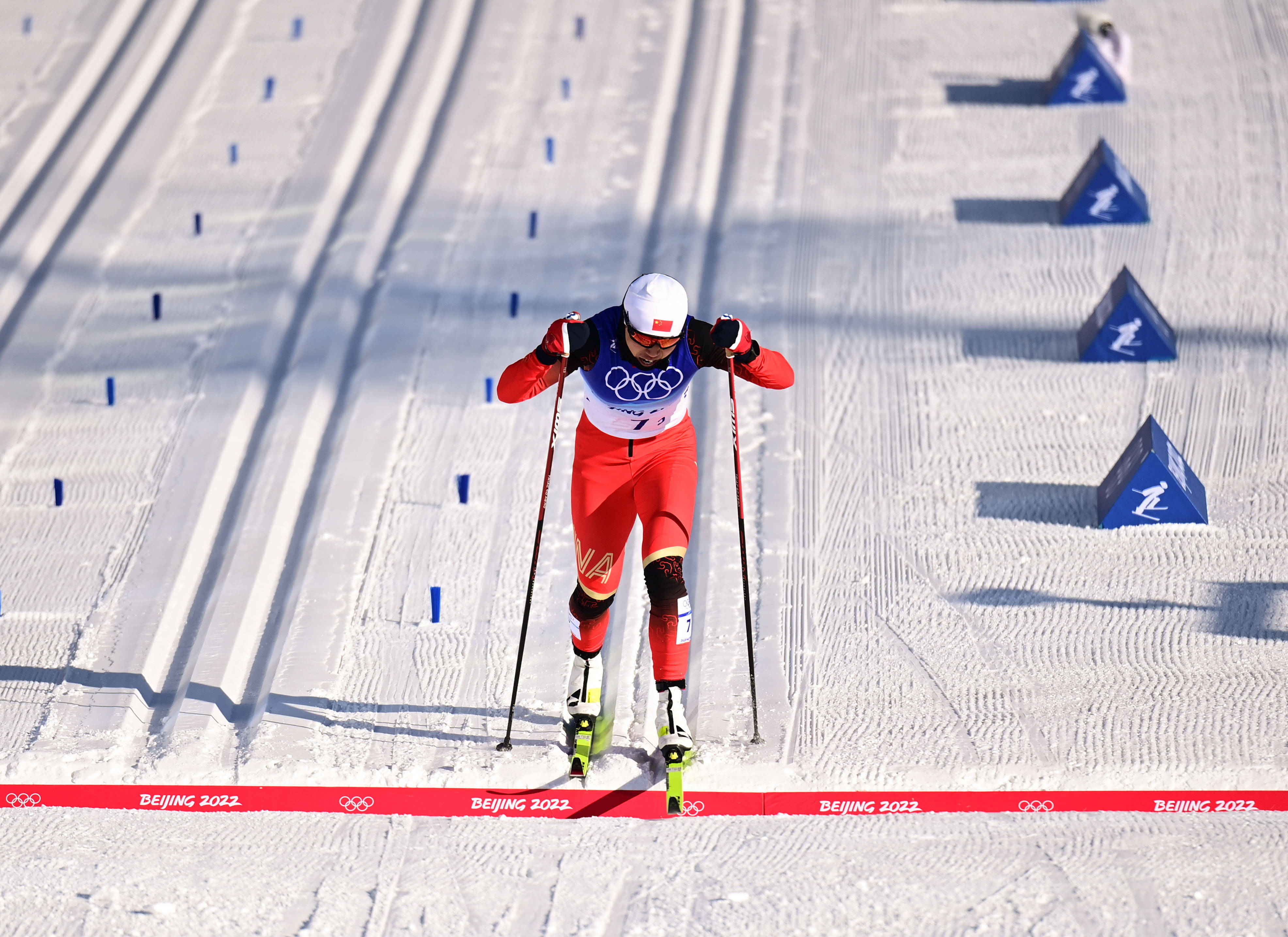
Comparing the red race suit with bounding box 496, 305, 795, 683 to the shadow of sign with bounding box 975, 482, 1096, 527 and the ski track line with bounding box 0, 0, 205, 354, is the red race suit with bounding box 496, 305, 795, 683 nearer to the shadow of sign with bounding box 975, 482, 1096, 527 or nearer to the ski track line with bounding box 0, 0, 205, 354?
the shadow of sign with bounding box 975, 482, 1096, 527

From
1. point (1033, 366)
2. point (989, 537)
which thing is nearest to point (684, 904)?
point (989, 537)

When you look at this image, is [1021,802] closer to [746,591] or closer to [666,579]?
[746,591]

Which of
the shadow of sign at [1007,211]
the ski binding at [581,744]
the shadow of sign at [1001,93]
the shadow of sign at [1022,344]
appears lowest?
the ski binding at [581,744]

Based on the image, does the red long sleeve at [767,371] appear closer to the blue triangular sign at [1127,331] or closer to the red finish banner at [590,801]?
the red finish banner at [590,801]

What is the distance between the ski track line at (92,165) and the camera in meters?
8.41

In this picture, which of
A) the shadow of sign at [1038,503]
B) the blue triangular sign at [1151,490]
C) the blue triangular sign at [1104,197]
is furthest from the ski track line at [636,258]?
the blue triangular sign at [1104,197]

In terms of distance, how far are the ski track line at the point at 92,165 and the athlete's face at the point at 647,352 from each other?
4.51 meters

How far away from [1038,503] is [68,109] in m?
7.28

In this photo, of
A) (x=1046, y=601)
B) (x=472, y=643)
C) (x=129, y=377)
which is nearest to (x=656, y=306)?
(x=472, y=643)

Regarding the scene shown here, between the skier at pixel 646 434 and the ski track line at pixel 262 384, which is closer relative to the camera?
the skier at pixel 646 434

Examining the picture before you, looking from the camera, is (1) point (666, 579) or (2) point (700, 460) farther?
(2) point (700, 460)

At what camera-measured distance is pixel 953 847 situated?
15.0 feet

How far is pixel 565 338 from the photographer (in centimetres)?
471

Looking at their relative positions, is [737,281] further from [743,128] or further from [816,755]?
[816,755]
